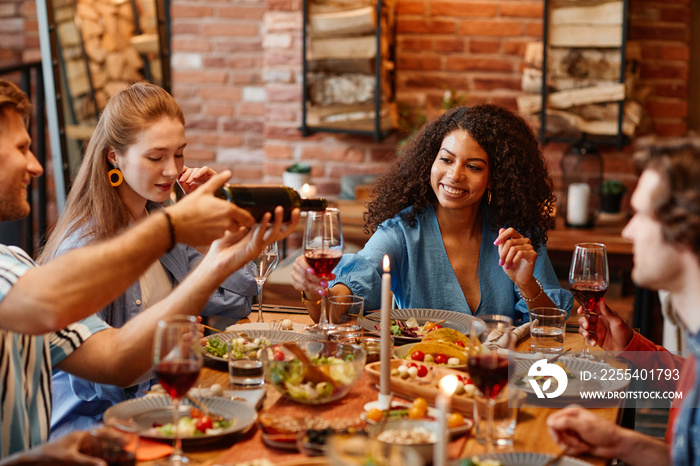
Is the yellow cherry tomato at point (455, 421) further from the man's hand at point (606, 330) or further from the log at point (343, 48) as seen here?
the log at point (343, 48)

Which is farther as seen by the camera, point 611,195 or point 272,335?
point 611,195

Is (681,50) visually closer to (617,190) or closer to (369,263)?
(617,190)

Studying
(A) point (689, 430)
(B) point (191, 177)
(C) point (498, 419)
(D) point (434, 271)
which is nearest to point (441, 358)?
(C) point (498, 419)

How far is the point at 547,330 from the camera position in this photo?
1.74 m

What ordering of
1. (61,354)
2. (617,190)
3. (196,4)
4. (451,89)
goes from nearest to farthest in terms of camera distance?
(61,354) < (617,190) < (451,89) < (196,4)

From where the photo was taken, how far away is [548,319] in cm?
174

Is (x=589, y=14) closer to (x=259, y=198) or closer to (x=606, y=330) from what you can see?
(x=606, y=330)

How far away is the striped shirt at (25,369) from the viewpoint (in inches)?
51.9

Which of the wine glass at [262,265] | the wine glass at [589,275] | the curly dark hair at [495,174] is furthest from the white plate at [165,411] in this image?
the curly dark hair at [495,174]

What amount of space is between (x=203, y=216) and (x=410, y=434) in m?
0.53

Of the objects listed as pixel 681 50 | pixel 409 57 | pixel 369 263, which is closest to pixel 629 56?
pixel 681 50

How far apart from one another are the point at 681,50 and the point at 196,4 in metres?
2.62

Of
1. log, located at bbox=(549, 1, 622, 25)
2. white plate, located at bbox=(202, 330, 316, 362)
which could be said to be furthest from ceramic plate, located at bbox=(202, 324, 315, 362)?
log, located at bbox=(549, 1, 622, 25)

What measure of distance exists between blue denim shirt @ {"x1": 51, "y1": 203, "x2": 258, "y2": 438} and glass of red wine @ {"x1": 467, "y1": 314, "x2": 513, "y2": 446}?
77 centimetres
